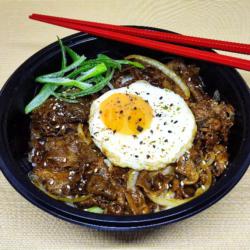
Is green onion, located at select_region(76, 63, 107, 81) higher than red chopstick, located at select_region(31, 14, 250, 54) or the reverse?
the reverse

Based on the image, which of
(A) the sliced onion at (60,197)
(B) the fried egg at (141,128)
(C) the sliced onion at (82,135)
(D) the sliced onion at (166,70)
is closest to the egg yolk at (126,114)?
(B) the fried egg at (141,128)

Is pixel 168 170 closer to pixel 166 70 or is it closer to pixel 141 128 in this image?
pixel 141 128

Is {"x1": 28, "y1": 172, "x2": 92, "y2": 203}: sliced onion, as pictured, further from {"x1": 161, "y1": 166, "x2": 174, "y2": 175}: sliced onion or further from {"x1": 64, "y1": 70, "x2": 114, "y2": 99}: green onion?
{"x1": 64, "y1": 70, "x2": 114, "y2": 99}: green onion

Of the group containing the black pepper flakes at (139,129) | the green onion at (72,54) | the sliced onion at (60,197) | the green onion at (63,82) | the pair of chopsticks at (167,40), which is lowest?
A: the sliced onion at (60,197)

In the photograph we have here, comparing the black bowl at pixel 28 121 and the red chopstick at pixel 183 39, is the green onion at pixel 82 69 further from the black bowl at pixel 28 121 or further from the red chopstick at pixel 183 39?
the red chopstick at pixel 183 39

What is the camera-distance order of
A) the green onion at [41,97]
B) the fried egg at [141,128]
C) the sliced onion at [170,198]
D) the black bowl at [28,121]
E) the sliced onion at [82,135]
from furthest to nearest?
1. the green onion at [41,97]
2. the sliced onion at [82,135]
3. the fried egg at [141,128]
4. the sliced onion at [170,198]
5. the black bowl at [28,121]

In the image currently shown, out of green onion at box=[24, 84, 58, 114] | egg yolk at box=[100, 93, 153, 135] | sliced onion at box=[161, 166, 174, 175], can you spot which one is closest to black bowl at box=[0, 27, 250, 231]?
green onion at box=[24, 84, 58, 114]

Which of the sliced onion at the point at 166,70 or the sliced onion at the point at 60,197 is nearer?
the sliced onion at the point at 60,197

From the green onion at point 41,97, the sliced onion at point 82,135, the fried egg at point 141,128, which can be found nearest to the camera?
the fried egg at point 141,128
